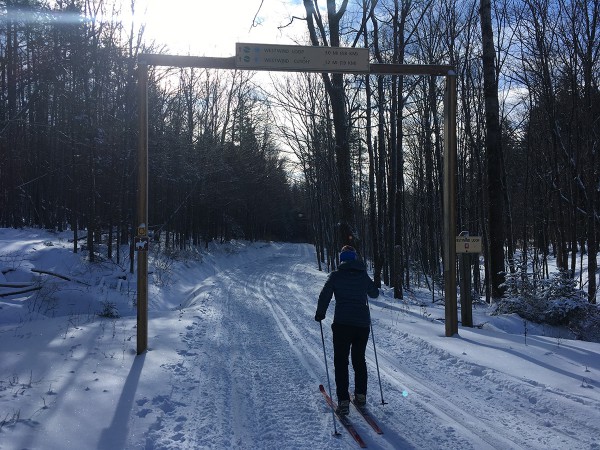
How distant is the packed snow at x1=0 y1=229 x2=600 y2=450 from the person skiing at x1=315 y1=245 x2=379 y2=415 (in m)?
0.40

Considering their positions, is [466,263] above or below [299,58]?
below

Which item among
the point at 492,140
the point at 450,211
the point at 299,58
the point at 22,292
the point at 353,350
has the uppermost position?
the point at 299,58

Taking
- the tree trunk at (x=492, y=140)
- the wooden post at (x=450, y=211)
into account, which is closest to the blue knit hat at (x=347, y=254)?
the wooden post at (x=450, y=211)

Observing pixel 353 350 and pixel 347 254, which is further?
pixel 347 254

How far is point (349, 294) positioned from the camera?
5.51 meters

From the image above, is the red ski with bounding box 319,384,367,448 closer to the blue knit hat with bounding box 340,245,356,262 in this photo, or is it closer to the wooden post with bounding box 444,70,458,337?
the blue knit hat with bounding box 340,245,356,262

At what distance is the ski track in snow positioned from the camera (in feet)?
14.5

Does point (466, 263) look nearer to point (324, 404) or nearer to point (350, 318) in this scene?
point (350, 318)

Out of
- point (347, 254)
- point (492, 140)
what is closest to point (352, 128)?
point (492, 140)

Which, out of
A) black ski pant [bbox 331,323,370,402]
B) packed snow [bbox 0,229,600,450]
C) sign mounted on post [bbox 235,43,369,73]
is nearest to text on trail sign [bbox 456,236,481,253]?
packed snow [bbox 0,229,600,450]

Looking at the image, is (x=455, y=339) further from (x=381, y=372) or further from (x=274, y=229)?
(x=274, y=229)

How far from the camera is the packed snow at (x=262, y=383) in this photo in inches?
175

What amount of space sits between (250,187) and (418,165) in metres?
20.0

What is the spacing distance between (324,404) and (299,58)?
219 inches
